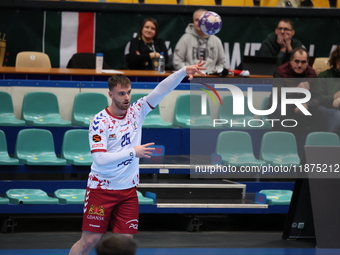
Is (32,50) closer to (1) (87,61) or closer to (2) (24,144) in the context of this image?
(1) (87,61)

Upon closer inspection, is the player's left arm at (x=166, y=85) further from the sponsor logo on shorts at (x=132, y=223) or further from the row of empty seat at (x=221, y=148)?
the row of empty seat at (x=221, y=148)

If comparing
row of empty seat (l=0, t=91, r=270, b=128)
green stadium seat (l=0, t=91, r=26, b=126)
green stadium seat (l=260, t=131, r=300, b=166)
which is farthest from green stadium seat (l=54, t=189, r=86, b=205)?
green stadium seat (l=260, t=131, r=300, b=166)

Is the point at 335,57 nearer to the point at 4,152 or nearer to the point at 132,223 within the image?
the point at 4,152

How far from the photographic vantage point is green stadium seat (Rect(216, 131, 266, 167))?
7881mm

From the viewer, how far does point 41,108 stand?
8039mm

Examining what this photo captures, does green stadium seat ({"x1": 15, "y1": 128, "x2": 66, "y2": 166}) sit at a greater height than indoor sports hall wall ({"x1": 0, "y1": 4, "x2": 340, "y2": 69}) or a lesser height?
lesser

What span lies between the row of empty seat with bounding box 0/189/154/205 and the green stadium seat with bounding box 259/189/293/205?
144cm

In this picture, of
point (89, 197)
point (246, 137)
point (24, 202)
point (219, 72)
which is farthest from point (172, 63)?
point (89, 197)

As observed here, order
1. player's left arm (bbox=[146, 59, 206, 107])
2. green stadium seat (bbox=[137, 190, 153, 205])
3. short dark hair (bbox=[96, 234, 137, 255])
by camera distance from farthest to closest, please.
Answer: green stadium seat (bbox=[137, 190, 153, 205]) < player's left arm (bbox=[146, 59, 206, 107]) < short dark hair (bbox=[96, 234, 137, 255])

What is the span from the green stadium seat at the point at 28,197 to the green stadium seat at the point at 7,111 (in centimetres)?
116

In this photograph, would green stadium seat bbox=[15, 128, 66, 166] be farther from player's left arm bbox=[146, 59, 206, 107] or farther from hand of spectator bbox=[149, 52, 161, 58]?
player's left arm bbox=[146, 59, 206, 107]

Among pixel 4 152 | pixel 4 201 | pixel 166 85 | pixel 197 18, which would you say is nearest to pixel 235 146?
pixel 197 18

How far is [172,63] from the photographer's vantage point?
962 centimetres

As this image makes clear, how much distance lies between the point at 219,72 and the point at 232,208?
2.31m
